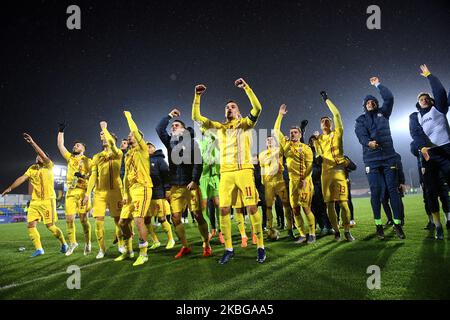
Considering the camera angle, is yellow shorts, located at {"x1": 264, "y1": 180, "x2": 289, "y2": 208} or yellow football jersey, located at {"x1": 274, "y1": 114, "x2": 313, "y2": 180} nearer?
yellow football jersey, located at {"x1": 274, "y1": 114, "x2": 313, "y2": 180}

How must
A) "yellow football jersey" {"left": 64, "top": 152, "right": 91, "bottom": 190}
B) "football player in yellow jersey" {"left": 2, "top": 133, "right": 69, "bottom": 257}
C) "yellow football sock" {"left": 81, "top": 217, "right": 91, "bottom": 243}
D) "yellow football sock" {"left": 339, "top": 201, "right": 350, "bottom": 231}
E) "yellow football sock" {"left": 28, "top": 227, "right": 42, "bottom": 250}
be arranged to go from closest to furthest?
"yellow football sock" {"left": 339, "top": 201, "right": 350, "bottom": 231}
"yellow football sock" {"left": 81, "top": 217, "right": 91, "bottom": 243}
"yellow football sock" {"left": 28, "top": 227, "right": 42, "bottom": 250}
"football player in yellow jersey" {"left": 2, "top": 133, "right": 69, "bottom": 257}
"yellow football jersey" {"left": 64, "top": 152, "right": 91, "bottom": 190}

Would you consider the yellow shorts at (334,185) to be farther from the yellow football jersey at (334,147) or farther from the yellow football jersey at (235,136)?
the yellow football jersey at (235,136)

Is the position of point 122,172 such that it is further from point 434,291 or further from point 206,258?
point 434,291

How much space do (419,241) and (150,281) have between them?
493cm

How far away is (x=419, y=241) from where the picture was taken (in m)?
5.59

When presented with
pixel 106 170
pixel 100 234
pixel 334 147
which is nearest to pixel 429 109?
pixel 334 147

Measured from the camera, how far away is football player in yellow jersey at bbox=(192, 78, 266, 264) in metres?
5.01

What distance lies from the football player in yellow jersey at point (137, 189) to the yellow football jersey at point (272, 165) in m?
3.26

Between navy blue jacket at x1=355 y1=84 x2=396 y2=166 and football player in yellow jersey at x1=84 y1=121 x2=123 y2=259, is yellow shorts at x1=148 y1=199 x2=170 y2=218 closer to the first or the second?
football player in yellow jersey at x1=84 y1=121 x2=123 y2=259

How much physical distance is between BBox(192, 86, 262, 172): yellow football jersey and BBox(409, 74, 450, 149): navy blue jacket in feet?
9.91

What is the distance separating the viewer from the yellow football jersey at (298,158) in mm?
6766

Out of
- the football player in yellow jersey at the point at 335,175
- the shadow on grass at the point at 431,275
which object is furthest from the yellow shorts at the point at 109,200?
the shadow on grass at the point at 431,275

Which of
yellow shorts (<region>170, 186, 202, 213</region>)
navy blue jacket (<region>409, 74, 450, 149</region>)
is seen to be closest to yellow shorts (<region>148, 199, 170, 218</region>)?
yellow shorts (<region>170, 186, 202, 213</region>)
